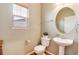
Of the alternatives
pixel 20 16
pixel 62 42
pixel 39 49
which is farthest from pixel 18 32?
pixel 62 42

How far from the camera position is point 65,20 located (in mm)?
1171

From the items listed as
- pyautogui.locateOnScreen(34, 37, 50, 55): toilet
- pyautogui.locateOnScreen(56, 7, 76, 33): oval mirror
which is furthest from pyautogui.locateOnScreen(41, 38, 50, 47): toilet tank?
pyautogui.locateOnScreen(56, 7, 76, 33): oval mirror

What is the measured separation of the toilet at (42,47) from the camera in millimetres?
1161

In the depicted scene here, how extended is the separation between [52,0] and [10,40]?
0.61m

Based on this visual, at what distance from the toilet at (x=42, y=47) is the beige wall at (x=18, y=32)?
0.17 ft

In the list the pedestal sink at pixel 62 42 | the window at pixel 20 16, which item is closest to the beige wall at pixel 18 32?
the window at pixel 20 16

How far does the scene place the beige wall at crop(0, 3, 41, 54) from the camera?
3.65 feet

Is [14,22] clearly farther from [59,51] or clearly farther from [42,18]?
[59,51]

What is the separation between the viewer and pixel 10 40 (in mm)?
1133

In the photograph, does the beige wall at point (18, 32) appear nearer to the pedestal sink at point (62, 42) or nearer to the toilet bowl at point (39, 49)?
the toilet bowl at point (39, 49)

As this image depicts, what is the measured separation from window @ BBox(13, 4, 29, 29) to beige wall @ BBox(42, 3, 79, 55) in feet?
0.64

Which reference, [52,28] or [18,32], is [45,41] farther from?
[18,32]

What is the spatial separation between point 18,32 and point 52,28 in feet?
1.22

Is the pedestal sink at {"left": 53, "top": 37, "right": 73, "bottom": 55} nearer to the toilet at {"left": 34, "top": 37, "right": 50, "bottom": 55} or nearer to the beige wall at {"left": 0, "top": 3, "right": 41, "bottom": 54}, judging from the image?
the toilet at {"left": 34, "top": 37, "right": 50, "bottom": 55}
